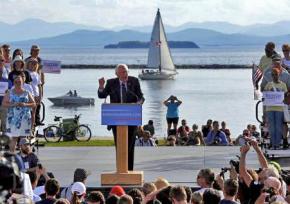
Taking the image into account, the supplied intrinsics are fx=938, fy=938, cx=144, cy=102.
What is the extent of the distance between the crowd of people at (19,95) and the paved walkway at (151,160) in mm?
912

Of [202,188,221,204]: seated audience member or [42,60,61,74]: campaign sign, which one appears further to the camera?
[42,60,61,74]: campaign sign

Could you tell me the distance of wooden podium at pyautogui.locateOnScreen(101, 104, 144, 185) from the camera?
44.5 ft

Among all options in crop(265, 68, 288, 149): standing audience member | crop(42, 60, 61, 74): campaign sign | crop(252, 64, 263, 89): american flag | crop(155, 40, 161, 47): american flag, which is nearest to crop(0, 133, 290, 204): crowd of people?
crop(265, 68, 288, 149): standing audience member

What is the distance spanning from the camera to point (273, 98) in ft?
53.3

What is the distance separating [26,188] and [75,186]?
0.68m

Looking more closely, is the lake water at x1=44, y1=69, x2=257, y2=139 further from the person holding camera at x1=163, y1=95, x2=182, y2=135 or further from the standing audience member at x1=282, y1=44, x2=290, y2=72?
the standing audience member at x1=282, y1=44, x2=290, y2=72

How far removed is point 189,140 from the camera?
71.2ft

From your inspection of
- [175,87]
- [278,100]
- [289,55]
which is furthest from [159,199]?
[175,87]

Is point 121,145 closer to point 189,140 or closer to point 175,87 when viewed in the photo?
point 189,140

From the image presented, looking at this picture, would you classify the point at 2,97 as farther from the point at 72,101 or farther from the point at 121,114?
the point at 72,101

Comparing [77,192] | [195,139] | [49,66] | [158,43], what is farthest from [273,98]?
[158,43]

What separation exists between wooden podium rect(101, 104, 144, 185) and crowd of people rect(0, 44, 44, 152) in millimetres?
2061

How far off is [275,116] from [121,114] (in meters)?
3.94

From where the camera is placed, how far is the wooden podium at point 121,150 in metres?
13.6
